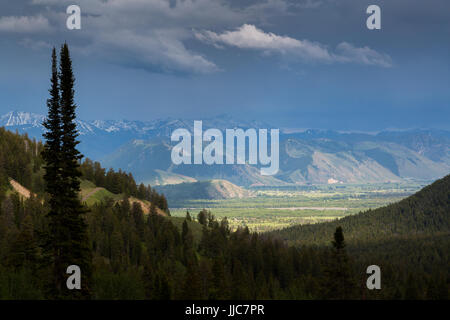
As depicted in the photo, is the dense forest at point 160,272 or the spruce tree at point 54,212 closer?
the spruce tree at point 54,212

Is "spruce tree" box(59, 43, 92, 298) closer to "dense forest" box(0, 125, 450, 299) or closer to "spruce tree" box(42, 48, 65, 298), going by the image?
"spruce tree" box(42, 48, 65, 298)

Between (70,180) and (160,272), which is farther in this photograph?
(160,272)

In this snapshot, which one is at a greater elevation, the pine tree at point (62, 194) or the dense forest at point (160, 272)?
the pine tree at point (62, 194)

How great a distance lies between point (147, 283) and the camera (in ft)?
410

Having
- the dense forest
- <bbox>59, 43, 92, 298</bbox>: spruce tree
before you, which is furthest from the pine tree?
the dense forest

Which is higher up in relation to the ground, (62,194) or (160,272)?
(62,194)

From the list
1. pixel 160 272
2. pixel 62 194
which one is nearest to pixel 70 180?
pixel 62 194

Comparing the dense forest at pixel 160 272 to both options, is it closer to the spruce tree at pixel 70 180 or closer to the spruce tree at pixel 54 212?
the spruce tree at pixel 54 212

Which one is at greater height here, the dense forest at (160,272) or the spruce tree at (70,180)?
the spruce tree at (70,180)

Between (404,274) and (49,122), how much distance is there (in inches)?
6883

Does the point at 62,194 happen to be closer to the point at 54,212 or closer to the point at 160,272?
the point at 54,212

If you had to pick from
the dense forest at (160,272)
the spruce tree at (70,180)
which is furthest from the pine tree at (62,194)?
the dense forest at (160,272)
